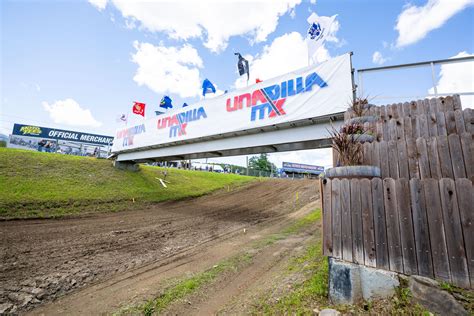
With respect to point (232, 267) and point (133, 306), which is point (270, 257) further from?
point (133, 306)

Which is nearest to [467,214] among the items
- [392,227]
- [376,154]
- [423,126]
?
[392,227]

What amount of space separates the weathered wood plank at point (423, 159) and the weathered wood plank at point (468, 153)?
451mm

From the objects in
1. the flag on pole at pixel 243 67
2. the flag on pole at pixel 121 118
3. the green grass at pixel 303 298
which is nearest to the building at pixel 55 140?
the flag on pole at pixel 121 118

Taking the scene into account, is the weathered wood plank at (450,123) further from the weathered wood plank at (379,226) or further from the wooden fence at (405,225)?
the weathered wood plank at (379,226)

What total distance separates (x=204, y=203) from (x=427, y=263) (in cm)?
1518

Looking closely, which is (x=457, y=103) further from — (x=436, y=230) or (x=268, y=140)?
(x=268, y=140)

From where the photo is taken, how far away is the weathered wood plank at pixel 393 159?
391 cm

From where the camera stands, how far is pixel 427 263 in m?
2.83

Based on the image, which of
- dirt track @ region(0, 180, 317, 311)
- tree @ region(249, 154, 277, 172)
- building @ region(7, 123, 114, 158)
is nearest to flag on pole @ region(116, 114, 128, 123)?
dirt track @ region(0, 180, 317, 311)

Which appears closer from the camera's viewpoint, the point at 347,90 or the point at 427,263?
the point at 427,263

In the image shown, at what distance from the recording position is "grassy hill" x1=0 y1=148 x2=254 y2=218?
37.0 ft

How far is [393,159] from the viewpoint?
3961 mm

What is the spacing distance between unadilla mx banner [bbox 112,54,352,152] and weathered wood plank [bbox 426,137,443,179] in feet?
12.2

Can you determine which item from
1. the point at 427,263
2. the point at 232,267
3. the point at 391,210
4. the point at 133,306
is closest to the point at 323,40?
the point at 391,210
